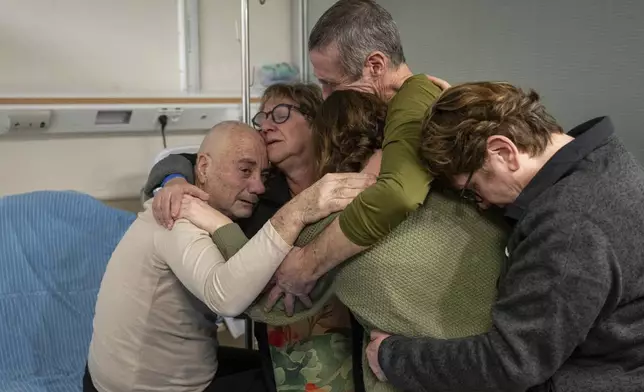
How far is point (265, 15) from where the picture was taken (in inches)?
120

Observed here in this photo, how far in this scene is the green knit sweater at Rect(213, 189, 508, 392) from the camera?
110cm

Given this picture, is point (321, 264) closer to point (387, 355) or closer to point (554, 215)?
point (387, 355)

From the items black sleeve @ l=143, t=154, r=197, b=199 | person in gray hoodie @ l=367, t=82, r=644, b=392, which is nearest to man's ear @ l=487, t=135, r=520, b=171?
person in gray hoodie @ l=367, t=82, r=644, b=392

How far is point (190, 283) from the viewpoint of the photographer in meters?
1.30

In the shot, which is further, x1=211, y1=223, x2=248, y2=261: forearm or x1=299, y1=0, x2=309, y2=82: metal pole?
x1=299, y1=0, x2=309, y2=82: metal pole

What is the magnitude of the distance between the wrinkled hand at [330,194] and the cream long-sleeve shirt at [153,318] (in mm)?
234

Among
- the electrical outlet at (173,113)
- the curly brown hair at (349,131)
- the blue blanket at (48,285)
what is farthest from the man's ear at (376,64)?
the electrical outlet at (173,113)

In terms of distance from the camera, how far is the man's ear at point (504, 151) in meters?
1.02

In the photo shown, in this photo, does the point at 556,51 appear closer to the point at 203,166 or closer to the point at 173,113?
the point at 203,166

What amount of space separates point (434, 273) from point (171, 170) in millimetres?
830

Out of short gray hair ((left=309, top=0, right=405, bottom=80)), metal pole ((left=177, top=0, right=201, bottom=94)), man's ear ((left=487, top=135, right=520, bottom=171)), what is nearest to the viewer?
man's ear ((left=487, top=135, right=520, bottom=171))

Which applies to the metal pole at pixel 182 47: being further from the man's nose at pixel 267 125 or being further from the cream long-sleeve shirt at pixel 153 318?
the cream long-sleeve shirt at pixel 153 318

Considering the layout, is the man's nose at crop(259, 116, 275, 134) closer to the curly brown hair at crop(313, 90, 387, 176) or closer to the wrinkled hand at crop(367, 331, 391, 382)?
the curly brown hair at crop(313, 90, 387, 176)

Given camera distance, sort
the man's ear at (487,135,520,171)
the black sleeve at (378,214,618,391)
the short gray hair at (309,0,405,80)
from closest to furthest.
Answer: the black sleeve at (378,214,618,391) → the man's ear at (487,135,520,171) → the short gray hair at (309,0,405,80)
